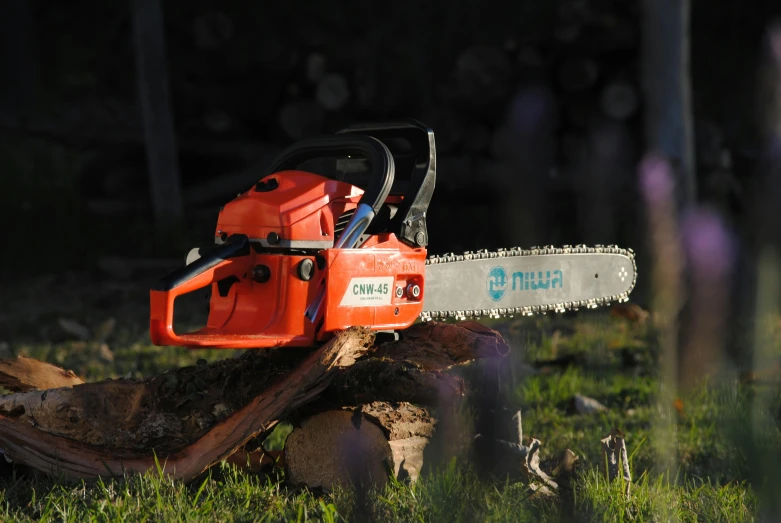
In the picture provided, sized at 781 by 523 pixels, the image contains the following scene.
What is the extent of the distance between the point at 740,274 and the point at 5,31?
9.24 m

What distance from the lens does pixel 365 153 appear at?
3021mm

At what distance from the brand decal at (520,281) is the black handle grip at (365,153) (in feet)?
2.01

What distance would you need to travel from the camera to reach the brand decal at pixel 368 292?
→ 294 centimetres

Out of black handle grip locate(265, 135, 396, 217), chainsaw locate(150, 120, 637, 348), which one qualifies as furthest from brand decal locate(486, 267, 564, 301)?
black handle grip locate(265, 135, 396, 217)

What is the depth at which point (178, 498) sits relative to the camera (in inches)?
96.3

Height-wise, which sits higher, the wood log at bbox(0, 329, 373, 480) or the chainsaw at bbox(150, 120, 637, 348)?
the chainsaw at bbox(150, 120, 637, 348)

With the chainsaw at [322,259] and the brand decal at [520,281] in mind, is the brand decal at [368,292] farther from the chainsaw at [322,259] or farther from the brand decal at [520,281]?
the brand decal at [520,281]

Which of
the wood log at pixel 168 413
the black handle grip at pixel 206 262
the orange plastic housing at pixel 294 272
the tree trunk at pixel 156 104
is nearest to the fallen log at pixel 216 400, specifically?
the wood log at pixel 168 413

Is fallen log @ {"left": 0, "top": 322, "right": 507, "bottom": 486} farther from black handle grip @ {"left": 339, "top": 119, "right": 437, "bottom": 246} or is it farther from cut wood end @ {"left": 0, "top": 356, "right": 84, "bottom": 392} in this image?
black handle grip @ {"left": 339, "top": 119, "right": 437, "bottom": 246}

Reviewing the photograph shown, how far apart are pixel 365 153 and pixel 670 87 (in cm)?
381

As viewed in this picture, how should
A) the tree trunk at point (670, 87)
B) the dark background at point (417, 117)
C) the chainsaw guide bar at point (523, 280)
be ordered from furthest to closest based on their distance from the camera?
the dark background at point (417, 117) → the tree trunk at point (670, 87) → the chainsaw guide bar at point (523, 280)

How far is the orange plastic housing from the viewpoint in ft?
9.30

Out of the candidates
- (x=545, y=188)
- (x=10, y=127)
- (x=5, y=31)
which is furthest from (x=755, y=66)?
(x=5, y=31)

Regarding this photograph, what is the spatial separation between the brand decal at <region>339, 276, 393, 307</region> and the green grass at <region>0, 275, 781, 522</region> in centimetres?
45
